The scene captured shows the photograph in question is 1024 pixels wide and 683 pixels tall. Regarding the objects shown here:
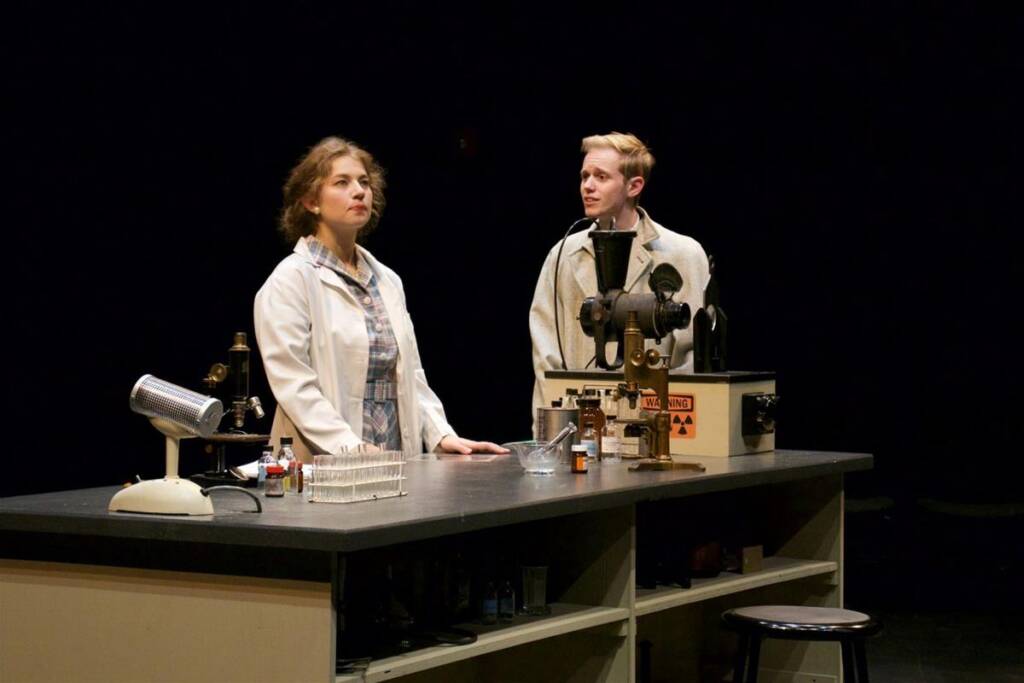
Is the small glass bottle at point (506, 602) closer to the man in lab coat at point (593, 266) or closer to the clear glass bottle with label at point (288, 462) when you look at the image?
the clear glass bottle with label at point (288, 462)

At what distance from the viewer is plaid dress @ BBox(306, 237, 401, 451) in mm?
4379

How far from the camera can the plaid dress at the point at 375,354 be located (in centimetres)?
438

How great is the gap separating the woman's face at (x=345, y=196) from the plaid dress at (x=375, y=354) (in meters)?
0.10

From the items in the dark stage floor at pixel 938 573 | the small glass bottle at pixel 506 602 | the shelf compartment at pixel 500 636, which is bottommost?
the dark stage floor at pixel 938 573

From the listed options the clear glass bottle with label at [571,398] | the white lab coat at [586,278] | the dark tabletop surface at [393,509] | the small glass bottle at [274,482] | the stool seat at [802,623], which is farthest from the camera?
the white lab coat at [586,278]

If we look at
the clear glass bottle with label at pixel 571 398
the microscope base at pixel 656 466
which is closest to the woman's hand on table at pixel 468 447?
the clear glass bottle with label at pixel 571 398

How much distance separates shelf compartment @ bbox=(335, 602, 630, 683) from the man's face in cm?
164

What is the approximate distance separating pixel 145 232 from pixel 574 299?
155cm

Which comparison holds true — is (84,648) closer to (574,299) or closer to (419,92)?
(574,299)

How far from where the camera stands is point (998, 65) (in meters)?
6.91

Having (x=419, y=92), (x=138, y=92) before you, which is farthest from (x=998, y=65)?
(x=138, y=92)

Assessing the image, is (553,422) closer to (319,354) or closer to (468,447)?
(468,447)

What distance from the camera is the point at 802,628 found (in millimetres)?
3604

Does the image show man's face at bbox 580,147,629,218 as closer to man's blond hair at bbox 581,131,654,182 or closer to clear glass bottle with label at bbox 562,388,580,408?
man's blond hair at bbox 581,131,654,182
